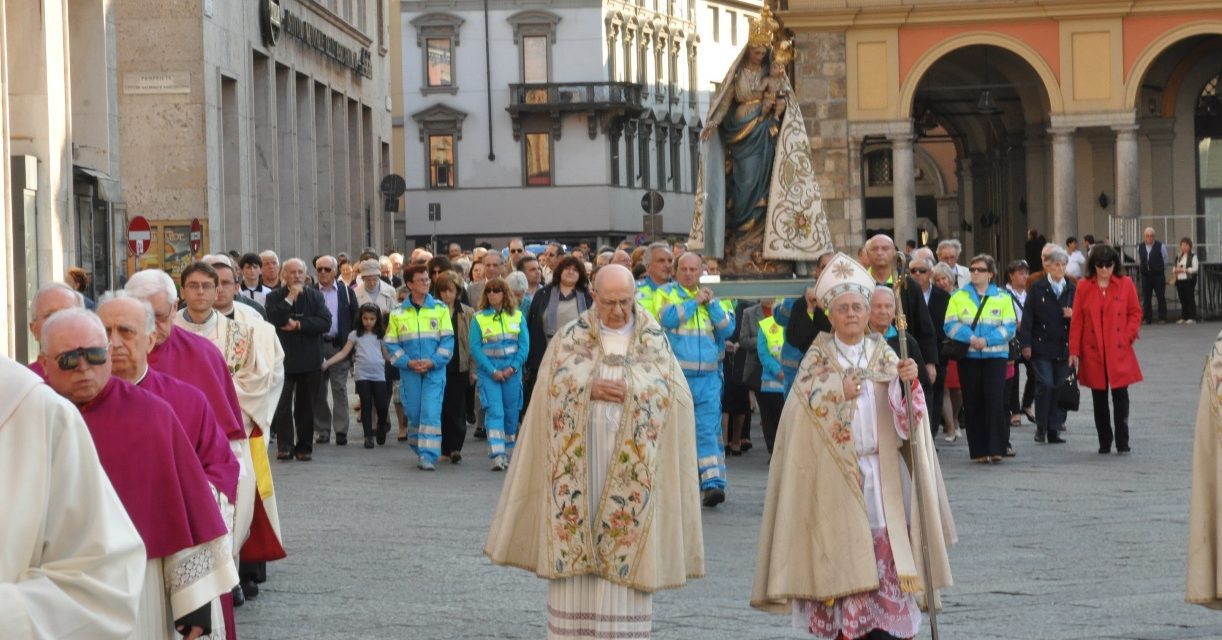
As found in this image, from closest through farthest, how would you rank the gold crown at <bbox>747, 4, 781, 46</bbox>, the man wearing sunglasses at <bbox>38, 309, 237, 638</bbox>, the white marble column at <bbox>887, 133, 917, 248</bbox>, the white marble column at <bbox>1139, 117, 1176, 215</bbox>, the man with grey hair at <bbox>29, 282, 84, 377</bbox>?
1. the man wearing sunglasses at <bbox>38, 309, 237, 638</bbox>
2. the man with grey hair at <bbox>29, 282, 84, 377</bbox>
3. the gold crown at <bbox>747, 4, 781, 46</bbox>
4. the white marble column at <bbox>887, 133, 917, 248</bbox>
5. the white marble column at <bbox>1139, 117, 1176, 215</bbox>

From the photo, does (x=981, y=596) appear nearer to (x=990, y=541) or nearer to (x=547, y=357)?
(x=990, y=541)

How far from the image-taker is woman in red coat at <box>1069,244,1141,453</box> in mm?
17828

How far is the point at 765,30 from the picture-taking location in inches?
691

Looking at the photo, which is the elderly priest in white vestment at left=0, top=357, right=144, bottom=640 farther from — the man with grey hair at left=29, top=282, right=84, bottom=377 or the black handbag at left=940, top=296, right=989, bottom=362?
the black handbag at left=940, top=296, right=989, bottom=362

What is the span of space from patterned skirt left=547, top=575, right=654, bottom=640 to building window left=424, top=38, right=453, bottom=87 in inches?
2727

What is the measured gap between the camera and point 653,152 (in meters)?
82.7

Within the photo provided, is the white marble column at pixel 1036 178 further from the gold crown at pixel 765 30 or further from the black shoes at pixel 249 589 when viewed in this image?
the black shoes at pixel 249 589

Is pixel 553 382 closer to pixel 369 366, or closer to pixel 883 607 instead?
pixel 883 607

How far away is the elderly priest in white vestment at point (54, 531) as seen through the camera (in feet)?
15.0

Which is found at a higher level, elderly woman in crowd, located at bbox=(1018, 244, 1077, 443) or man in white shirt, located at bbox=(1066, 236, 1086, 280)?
Answer: man in white shirt, located at bbox=(1066, 236, 1086, 280)

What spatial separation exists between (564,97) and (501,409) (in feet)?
191

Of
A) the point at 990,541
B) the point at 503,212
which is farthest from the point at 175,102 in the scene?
the point at 503,212

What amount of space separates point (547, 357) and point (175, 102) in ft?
79.3

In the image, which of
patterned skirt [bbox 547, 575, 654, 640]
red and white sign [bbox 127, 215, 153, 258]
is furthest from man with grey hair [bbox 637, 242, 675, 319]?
red and white sign [bbox 127, 215, 153, 258]
